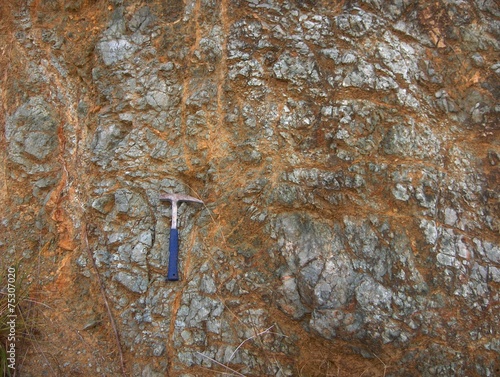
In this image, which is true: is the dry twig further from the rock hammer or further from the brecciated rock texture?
the rock hammer

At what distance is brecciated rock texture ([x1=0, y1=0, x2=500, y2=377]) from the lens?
282 centimetres

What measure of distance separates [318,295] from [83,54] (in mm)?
2588

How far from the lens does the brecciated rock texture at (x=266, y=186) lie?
111 inches

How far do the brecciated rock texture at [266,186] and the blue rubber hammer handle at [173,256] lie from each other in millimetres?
67

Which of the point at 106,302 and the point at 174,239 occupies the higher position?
the point at 174,239

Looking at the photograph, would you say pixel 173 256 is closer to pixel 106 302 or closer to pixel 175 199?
pixel 175 199

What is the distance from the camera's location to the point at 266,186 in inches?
121

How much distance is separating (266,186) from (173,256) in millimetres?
822

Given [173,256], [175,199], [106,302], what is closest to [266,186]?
[175,199]

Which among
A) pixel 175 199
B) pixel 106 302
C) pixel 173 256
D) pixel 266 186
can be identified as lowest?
pixel 106 302

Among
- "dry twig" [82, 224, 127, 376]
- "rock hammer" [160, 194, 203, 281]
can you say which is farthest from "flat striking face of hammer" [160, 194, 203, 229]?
"dry twig" [82, 224, 127, 376]

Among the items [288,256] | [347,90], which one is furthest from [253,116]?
[288,256]

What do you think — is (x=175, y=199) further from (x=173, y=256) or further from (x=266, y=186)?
(x=266, y=186)

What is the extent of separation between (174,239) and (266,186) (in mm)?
753
